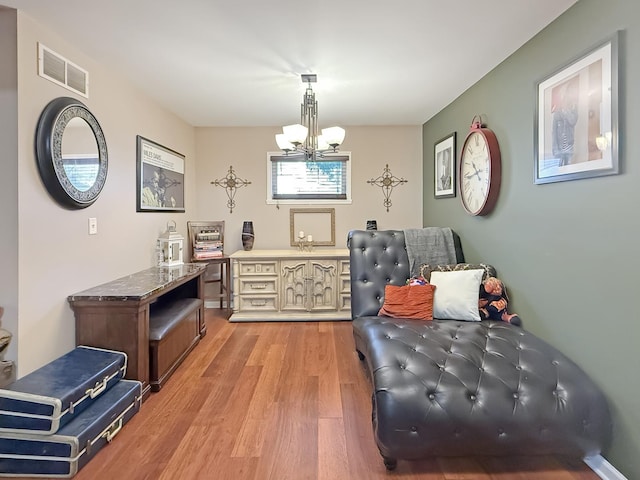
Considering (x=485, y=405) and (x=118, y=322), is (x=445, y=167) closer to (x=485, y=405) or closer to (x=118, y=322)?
(x=485, y=405)

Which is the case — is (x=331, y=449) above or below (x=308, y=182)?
below

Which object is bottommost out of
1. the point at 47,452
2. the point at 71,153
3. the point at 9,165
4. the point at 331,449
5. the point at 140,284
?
the point at 331,449

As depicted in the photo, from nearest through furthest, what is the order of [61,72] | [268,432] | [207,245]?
[268,432], [61,72], [207,245]

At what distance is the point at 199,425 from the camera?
2.13 m

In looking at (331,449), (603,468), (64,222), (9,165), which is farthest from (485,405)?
(9,165)

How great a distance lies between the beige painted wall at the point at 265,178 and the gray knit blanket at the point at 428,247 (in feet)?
4.70

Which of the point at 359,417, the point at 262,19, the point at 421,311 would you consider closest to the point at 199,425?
the point at 359,417

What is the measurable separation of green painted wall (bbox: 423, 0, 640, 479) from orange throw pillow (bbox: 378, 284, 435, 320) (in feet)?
1.95

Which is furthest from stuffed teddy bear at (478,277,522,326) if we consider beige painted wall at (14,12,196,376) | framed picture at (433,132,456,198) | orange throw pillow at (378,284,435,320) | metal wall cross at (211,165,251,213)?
metal wall cross at (211,165,251,213)

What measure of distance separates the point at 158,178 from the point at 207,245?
3.43 feet

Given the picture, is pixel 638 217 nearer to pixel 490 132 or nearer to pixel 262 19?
pixel 490 132

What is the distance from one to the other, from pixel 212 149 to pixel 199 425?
351 cm

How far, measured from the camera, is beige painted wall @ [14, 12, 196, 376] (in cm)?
201

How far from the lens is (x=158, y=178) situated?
364cm
